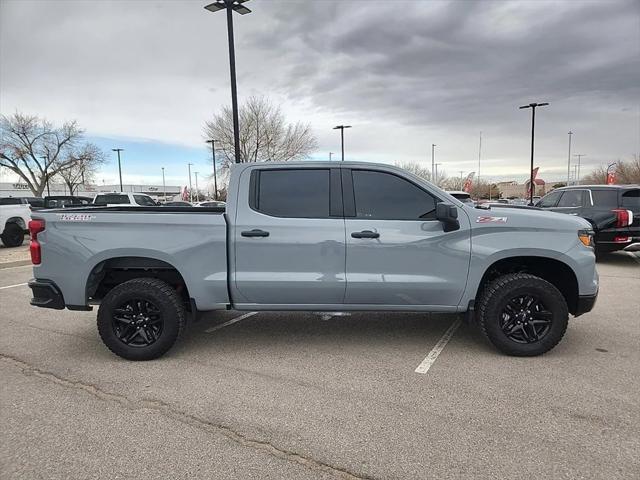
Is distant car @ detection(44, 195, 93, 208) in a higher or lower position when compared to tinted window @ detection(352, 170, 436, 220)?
lower

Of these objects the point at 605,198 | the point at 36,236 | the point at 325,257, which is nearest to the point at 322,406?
the point at 325,257

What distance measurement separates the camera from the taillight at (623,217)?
9.45 meters

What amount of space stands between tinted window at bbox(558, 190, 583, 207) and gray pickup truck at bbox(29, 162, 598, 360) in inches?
281

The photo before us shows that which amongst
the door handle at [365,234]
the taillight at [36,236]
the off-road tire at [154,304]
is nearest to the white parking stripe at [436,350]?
the door handle at [365,234]

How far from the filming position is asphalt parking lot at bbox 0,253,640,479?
2.74 m

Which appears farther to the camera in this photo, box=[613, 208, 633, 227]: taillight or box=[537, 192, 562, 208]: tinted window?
box=[537, 192, 562, 208]: tinted window

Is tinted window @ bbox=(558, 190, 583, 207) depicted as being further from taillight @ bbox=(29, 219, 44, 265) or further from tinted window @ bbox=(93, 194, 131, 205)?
tinted window @ bbox=(93, 194, 131, 205)

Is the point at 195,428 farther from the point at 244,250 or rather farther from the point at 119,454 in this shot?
the point at 244,250

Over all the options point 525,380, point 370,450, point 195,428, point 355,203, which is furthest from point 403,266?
point 195,428

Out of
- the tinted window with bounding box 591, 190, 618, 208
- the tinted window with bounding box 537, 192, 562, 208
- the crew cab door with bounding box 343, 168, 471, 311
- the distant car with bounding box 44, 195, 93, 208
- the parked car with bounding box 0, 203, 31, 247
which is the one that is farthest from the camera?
the distant car with bounding box 44, 195, 93, 208

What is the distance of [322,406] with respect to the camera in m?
3.45

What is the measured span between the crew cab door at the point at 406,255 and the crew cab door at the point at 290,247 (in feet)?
0.50

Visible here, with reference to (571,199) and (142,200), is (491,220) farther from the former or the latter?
(142,200)

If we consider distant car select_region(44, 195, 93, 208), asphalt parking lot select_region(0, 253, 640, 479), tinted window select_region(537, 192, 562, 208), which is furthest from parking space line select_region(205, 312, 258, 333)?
distant car select_region(44, 195, 93, 208)
